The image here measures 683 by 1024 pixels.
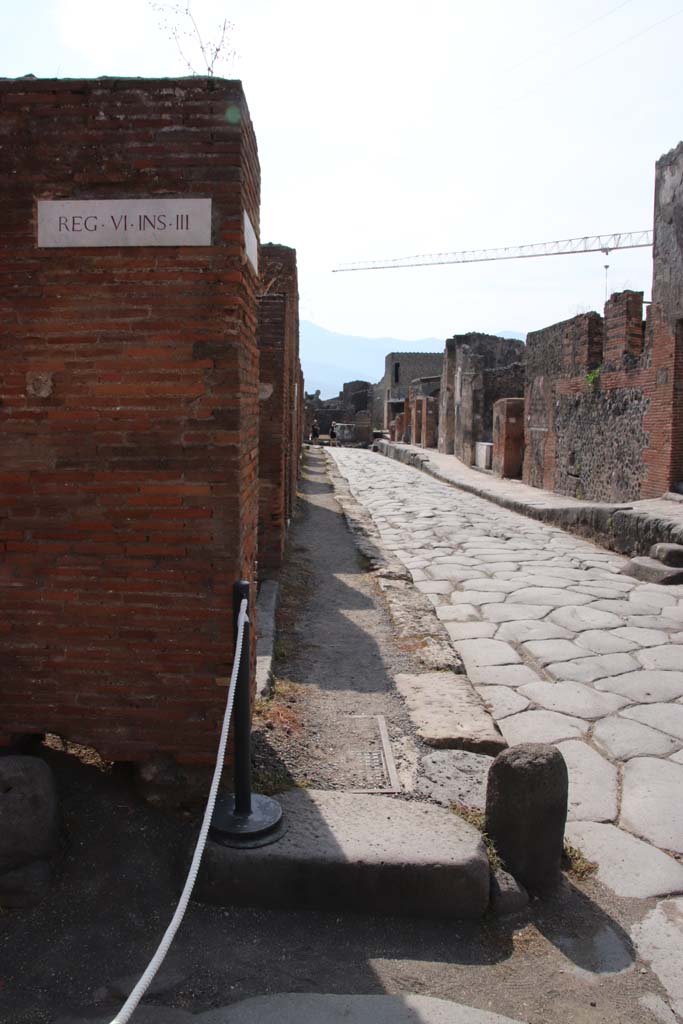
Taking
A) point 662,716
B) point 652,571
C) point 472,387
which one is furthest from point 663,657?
point 472,387

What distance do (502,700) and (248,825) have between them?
1.95 meters

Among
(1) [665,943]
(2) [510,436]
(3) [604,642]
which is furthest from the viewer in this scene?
(2) [510,436]

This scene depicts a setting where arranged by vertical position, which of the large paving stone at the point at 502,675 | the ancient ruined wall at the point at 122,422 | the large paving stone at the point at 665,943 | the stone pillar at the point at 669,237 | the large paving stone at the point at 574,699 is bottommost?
the large paving stone at the point at 665,943

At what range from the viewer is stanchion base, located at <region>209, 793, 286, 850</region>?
8.47ft

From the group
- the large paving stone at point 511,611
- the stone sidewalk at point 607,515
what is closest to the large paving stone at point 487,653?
the large paving stone at point 511,611

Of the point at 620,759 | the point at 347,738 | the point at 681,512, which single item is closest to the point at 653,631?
the point at 620,759

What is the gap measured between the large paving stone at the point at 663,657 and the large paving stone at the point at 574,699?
1.95 ft

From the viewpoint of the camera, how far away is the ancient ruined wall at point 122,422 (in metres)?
2.69

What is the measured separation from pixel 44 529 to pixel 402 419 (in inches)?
1257

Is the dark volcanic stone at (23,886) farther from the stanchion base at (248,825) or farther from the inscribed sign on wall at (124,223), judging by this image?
the inscribed sign on wall at (124,223)

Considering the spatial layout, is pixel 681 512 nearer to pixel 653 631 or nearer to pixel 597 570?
pixel 597 570

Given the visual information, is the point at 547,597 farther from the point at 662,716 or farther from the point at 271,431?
the point at 271,431

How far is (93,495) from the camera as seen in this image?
9.27 ft

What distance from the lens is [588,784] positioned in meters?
3.38
